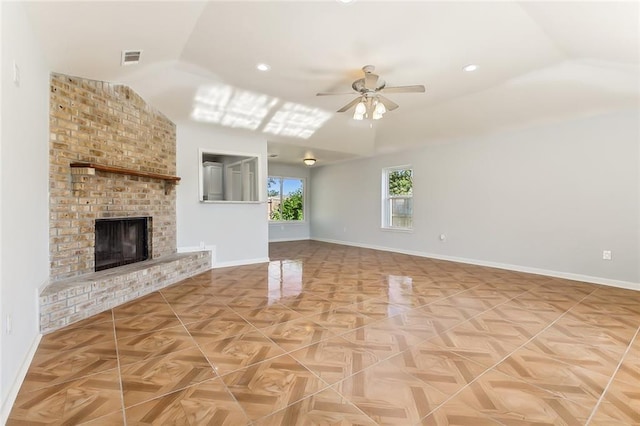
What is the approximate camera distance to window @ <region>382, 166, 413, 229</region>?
6.79 m

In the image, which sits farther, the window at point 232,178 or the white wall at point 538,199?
the window at point 232,178

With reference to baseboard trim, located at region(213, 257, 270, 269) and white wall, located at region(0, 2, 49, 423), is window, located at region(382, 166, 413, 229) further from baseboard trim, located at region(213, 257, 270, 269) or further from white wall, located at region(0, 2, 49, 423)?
white wall, located at region(0, 2, 49, 423)

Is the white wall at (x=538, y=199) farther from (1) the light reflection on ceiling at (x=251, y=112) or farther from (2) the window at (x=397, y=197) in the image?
(1) the light reflection on ceiling at (x=251, y=112)

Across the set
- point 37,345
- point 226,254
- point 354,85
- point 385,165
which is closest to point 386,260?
point 385,165

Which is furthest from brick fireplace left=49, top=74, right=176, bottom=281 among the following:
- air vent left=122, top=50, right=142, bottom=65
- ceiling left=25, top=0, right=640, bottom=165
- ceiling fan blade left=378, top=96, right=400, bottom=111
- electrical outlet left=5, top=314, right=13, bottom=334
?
ceiling fan blade left=378, top=96, right=400, bottom=111

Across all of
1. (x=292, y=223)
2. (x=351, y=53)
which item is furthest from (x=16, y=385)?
(x=292, y=223)

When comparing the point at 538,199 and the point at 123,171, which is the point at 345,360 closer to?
the point at 123,171

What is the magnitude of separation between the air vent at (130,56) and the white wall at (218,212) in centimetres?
165

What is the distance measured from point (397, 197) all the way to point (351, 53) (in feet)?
14.5

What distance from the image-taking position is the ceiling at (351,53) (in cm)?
238

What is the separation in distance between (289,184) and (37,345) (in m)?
7.28

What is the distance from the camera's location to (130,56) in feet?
9.75

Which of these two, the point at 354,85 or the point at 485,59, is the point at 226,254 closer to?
the point at 354,85

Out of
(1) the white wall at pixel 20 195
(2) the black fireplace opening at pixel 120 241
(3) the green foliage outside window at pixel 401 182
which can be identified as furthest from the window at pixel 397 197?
(1) the white wall at pixel 20 195
